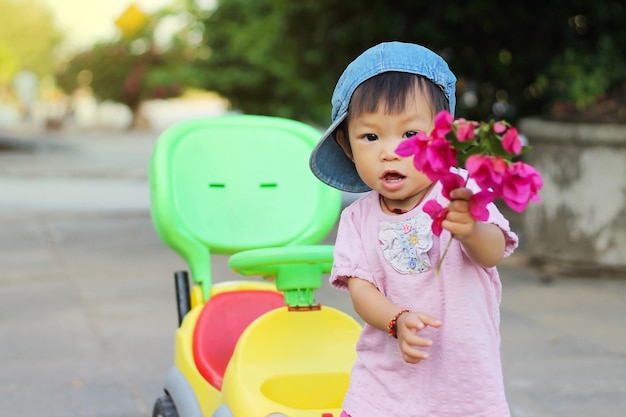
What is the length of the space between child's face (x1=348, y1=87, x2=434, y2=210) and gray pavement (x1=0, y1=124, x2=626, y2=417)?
200cm

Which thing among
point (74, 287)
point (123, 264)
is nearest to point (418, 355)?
point (74, 287)

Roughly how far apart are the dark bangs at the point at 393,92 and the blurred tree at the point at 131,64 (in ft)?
90.1

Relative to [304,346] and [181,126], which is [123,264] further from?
[304,346]

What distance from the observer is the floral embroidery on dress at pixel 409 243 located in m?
2.07

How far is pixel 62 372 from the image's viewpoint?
173 inches

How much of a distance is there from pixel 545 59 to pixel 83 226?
397 cm

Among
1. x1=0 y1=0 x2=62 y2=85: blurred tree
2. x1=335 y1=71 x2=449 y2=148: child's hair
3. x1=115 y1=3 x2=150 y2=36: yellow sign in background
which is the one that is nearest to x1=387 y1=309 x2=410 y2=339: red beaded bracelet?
x1=335 y1=71 x2=449 y2=148: child's hair

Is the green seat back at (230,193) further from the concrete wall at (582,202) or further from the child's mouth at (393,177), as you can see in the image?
the concrete wall at (582,202)

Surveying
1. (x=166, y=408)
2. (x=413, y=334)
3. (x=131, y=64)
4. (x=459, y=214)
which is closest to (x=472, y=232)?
(x=459, y=214)

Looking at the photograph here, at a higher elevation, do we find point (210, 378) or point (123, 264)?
point (210, 378)

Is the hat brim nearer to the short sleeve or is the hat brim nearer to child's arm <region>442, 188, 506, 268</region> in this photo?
the short sleeve

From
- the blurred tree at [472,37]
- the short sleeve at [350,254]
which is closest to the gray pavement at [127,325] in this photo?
the blurred tree at [472,37]

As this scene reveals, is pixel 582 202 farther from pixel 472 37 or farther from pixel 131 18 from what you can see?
pixel 131 18

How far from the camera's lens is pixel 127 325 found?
206 inches
